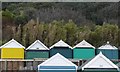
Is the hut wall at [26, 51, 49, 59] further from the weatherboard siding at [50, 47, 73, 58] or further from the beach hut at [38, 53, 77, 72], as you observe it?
the beach hut at [38, 53, 77, 72]

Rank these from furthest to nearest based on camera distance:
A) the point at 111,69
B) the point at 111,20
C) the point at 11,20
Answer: the point at 111,20 < the point at 11,20 < the point at 111,69

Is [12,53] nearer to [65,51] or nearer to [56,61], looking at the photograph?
[65,51]

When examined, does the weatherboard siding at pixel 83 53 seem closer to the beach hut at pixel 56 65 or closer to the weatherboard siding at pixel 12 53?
the weatherboard siding at pixel 12 53

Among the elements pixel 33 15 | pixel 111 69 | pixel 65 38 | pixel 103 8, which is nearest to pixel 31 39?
pixel 65 38

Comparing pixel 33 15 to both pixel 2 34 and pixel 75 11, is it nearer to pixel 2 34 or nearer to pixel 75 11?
pixel 75 11

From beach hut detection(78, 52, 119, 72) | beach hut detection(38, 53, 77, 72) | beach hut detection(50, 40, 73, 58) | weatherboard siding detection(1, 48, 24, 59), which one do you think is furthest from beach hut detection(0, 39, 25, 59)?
beach hut detection(78, 52, 119, 72)

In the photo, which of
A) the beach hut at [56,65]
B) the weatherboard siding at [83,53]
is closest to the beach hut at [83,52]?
the weatherboard siding at [83,53]
